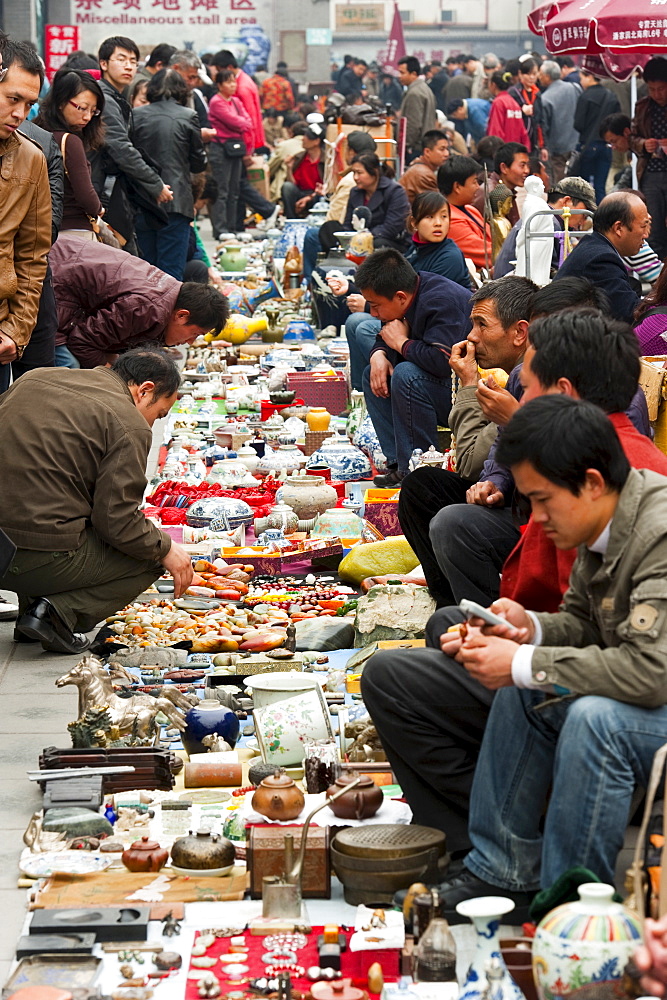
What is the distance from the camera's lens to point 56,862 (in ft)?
11.3

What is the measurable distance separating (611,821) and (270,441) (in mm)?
5391

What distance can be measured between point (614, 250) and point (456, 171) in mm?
2788

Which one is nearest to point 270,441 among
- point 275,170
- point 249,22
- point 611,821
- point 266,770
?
point 266,770

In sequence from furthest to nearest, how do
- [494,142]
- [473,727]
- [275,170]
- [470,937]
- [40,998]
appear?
[275,170] → [494,142] → [473,727] → [470,937] → [40,998]

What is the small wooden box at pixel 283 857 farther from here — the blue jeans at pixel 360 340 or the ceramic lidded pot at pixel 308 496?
the blue jeans at pixel 360 340

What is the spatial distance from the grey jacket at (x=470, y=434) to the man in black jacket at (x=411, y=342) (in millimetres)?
1477

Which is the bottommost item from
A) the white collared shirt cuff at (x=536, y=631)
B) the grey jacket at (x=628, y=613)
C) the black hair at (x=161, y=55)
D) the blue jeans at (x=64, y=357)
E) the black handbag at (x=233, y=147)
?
the blue jeans at (x=64, y=357)

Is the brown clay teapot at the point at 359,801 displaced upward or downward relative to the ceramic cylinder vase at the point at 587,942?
downward

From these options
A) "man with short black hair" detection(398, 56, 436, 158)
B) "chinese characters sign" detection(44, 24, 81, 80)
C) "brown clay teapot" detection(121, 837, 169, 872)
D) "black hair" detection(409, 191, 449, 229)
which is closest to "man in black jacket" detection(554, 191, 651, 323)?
"black hair" detection(409, 191, 449, 229)

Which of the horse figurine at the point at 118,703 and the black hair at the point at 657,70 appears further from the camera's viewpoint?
the black hair at the point at 657,70

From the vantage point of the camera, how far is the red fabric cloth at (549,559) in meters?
3.36

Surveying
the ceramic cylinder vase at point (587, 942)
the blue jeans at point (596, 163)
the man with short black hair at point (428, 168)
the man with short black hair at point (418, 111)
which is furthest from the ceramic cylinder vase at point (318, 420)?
the man with short black hair at point (418, 111)

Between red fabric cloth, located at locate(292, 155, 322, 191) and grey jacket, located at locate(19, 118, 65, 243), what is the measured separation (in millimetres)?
9428

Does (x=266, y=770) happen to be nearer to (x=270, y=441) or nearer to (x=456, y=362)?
(x=456, y=362)
